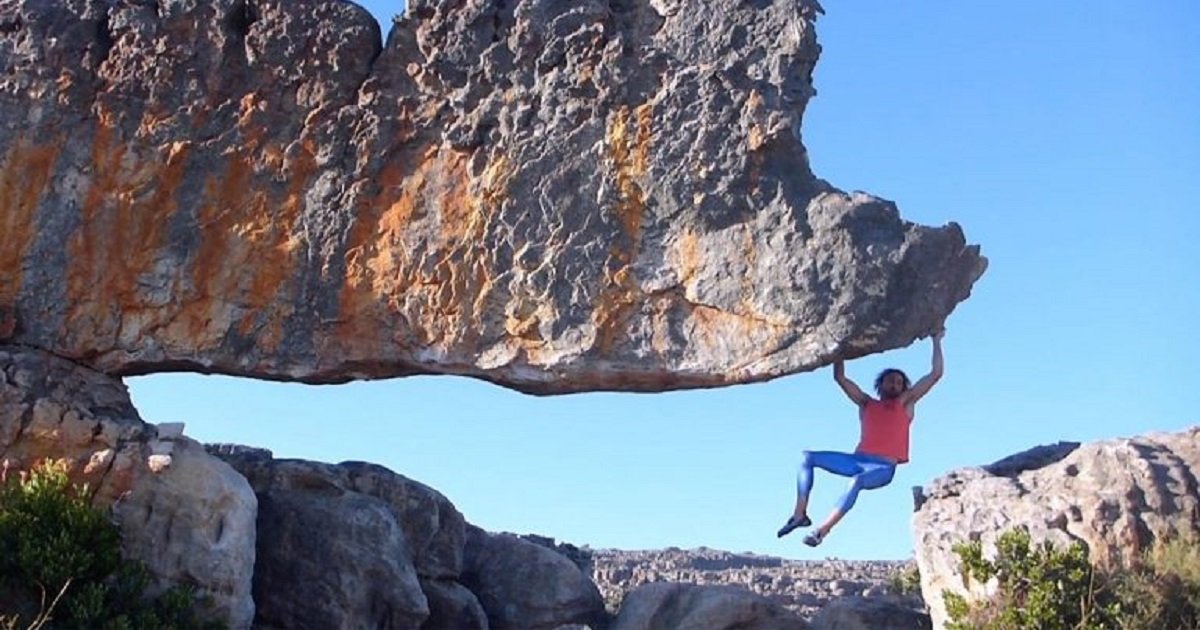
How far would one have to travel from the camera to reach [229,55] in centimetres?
1669

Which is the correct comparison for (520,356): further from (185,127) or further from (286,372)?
(185,127)

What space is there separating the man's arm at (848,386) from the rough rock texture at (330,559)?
4687mm

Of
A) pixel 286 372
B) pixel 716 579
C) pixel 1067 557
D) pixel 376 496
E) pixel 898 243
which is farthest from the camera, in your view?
pixel 716 579

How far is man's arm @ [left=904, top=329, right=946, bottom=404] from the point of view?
15445 millimetres

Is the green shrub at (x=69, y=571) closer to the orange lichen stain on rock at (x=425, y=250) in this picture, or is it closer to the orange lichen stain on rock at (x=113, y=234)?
the orange lichen stain on rock at (x=113, y=234)

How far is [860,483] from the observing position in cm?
1512

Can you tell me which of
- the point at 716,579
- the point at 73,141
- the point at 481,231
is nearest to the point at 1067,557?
the point at 481,231

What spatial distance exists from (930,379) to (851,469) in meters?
1.19

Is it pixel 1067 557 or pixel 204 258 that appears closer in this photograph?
pixel 1067 557

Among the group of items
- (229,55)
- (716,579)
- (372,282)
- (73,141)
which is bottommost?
(716,579)

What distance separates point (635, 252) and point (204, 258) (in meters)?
Answer: 4.39

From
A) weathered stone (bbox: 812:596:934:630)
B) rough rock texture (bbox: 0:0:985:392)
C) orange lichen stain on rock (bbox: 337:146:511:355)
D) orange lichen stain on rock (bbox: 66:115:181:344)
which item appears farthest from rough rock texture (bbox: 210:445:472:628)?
weathered stone (bbox: 812:596:934:630)

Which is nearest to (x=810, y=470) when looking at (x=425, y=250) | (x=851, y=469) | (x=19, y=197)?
(x=851, y=469)

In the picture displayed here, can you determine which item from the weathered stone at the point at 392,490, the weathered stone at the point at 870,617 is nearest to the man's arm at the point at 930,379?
the weathered stone at the point at 870,617
